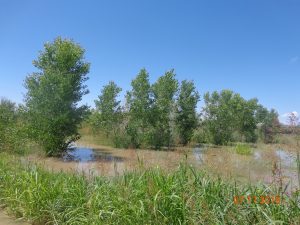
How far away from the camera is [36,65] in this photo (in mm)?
19422

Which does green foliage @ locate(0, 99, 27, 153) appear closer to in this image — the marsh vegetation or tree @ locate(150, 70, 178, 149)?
the marsh vegetation

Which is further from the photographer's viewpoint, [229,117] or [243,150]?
[229,117]

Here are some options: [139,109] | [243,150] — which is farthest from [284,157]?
[139,109]

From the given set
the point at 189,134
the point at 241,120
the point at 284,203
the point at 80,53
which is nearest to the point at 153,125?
the point at 189,134

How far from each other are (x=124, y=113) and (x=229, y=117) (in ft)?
40.2

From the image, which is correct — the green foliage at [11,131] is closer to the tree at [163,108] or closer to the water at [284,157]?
the water at [284,157]

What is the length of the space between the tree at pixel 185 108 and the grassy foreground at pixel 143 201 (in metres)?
23.0

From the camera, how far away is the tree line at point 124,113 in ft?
60.3

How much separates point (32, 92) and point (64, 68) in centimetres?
208

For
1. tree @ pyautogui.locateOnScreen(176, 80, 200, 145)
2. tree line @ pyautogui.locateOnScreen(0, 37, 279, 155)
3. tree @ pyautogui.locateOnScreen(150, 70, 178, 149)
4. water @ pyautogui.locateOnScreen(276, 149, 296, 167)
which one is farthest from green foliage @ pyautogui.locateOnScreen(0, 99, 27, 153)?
tree @ pyautogui.locateOnScreen(176, 80, 200, 145)

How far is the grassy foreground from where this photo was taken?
3871 mm

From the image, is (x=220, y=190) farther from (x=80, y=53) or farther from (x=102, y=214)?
(x=80, y=53)

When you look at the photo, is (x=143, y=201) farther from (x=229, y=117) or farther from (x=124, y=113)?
(x=229, y=117)

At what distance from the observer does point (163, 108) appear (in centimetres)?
2728
